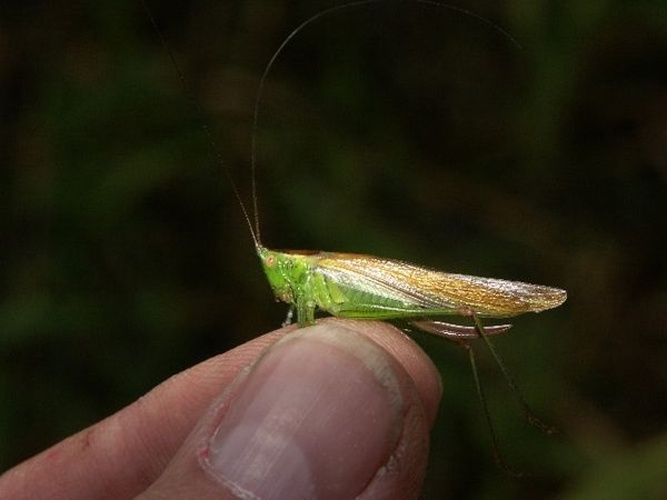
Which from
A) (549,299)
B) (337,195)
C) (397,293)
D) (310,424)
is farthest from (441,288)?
(337,195)

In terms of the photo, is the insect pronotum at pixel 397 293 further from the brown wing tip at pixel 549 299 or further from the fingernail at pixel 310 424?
the fingernail at pixel 310 424

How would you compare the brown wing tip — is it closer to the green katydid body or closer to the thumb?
the green katydid body

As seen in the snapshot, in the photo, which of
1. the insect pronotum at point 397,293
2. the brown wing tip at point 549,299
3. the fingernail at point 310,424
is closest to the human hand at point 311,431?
the fingernail at point 310,424

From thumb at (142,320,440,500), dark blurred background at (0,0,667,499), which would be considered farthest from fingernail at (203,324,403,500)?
dark blurred background at (0,0,667,499)

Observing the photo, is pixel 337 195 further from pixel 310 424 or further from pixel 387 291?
pixel 310 424

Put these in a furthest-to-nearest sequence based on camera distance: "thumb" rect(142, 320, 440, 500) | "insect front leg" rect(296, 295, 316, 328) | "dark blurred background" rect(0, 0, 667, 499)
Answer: "dark blurred background" rect(0, 0, 667, 499)
"insect front leg" rect(296, 295, 316, 328)
"thumb" rect(142, 320, 440, 500)

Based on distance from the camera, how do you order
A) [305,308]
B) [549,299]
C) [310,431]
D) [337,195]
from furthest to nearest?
[337,195], [305,308], [549,299], [310,431]

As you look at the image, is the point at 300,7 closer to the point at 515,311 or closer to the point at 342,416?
the point at 515,311
